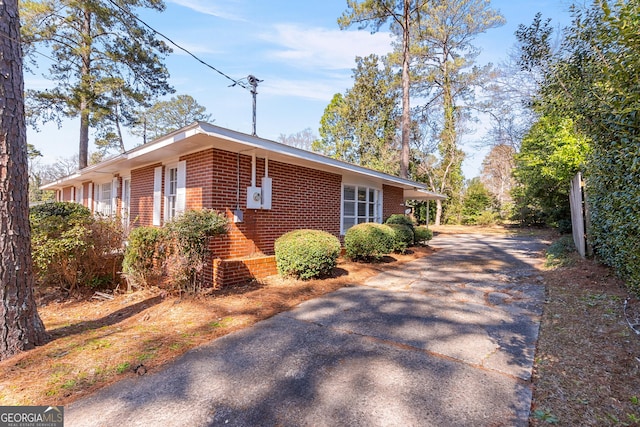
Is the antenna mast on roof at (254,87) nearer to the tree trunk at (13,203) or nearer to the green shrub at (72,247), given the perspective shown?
the green shrub at (72,247)

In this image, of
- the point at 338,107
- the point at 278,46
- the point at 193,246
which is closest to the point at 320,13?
the point at 278,46

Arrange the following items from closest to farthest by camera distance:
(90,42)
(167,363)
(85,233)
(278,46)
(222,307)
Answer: (167,363) < (222,307) < (85,233) < (278,46) < (90,42)

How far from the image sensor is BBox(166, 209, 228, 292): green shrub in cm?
489

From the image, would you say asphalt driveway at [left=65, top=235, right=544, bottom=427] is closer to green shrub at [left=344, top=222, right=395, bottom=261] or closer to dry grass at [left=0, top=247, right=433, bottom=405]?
dry grass at [left=0, top=247, right=433, bottom=405]

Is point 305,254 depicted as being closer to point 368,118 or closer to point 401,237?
point 401,237

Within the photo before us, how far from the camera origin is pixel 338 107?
81.5 ft

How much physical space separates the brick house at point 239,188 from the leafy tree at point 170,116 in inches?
887

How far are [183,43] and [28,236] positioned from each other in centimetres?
613

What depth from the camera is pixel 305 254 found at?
237 inches

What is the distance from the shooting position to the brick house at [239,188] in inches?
234

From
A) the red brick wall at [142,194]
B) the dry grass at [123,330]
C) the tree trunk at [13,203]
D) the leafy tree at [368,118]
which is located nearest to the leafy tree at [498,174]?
the leafy tree at [368,118]

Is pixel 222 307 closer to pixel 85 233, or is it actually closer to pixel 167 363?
pixel 167 363

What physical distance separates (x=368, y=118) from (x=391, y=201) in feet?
44.9

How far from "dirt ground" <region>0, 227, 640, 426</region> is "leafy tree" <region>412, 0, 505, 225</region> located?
19.2 meters
